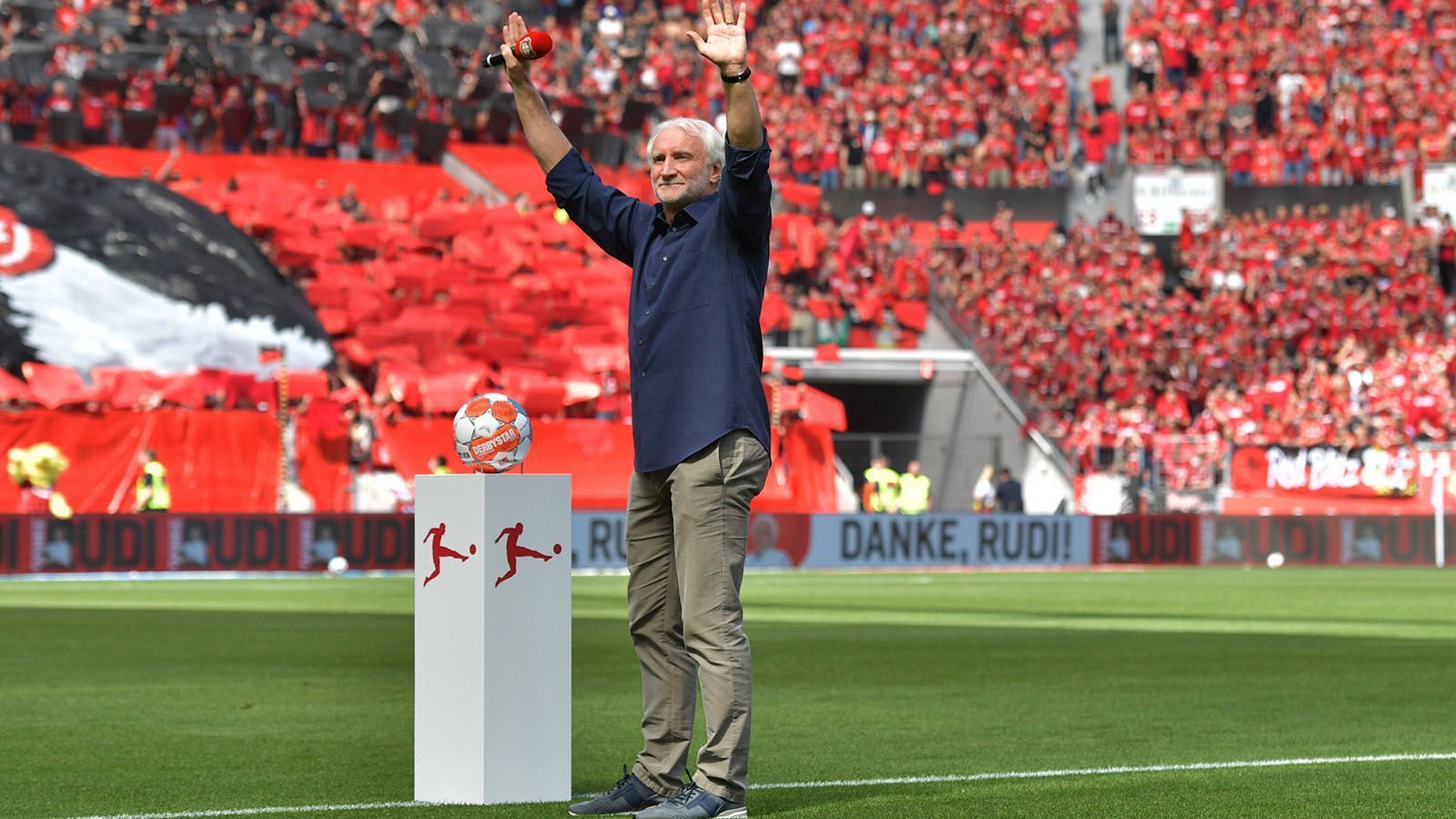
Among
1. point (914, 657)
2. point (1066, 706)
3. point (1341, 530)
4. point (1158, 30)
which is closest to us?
point (1066, 706)

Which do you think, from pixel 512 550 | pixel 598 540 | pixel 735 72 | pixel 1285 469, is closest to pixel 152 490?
pixel 598 540

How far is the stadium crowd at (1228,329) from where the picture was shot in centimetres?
4131

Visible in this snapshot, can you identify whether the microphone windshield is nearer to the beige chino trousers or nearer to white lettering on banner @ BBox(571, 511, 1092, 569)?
the beige chino trousers

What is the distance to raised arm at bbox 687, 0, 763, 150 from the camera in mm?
6586

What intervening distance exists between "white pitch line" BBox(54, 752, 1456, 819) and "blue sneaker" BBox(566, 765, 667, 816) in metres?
0.59

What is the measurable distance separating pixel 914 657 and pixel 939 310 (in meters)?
28.3

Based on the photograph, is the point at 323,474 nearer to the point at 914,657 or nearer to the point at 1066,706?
the point at 914,657


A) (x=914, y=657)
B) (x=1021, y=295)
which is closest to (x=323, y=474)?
(x=1021, y=295)

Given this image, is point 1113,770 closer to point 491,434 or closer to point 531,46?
point 491,434

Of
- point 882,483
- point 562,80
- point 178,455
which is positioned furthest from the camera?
point 562,80

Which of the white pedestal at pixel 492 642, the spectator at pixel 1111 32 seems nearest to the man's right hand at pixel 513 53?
the white pedestal at pixel 492 642

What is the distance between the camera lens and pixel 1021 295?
45.2 m

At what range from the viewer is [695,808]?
6902 mm

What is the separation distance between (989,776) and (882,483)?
1112 inches
